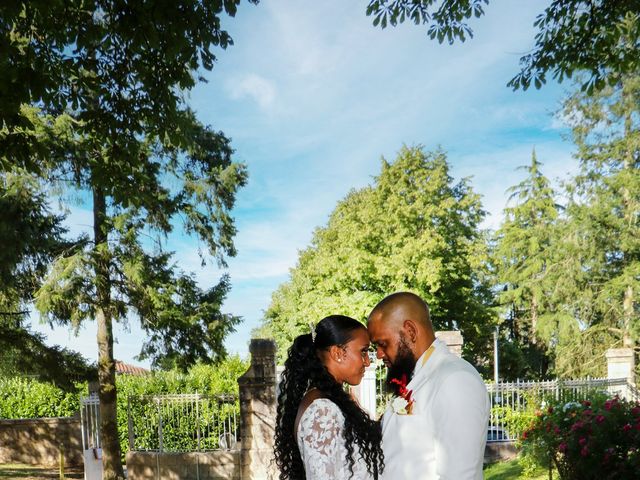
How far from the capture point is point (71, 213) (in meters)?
15.5

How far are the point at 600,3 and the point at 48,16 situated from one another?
26.1 ft

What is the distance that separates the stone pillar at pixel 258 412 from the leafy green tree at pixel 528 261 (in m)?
21.1

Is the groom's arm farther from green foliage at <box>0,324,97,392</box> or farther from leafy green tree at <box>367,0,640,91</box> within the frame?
green foliage at <box>0,324,97,392</box>

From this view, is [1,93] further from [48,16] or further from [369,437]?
[369,437]

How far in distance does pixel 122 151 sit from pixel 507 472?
11354 millimetres

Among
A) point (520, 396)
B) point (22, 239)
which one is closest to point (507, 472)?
point (520, 396)

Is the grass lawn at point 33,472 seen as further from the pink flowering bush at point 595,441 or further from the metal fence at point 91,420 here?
the pink flowering bush at point 595,441

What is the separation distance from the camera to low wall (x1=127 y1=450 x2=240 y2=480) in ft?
45.3

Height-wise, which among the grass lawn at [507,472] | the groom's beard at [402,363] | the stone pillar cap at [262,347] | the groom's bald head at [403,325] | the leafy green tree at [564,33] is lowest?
the grass lawn at [507,472]

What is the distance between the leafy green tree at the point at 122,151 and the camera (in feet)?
24.2

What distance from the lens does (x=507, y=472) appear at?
45.6ft

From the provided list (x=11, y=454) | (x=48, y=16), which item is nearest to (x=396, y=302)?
(x=48, y=16)

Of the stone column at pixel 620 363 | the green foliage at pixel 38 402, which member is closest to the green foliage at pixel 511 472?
the stone column at pixel 620 363

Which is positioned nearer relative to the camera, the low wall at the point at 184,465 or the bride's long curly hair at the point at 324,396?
the bride's long curly hair at the point at 324,396
